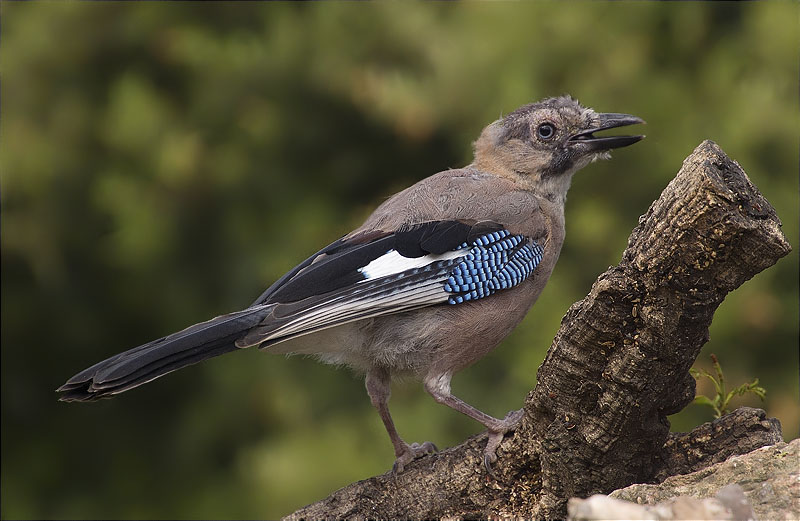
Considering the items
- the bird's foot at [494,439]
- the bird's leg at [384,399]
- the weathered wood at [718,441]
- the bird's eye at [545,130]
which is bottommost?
the weathered wood at [718,441]

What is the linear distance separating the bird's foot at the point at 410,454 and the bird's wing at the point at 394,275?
64cm

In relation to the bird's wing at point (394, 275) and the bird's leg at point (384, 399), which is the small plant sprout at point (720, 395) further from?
the bird's leg at point (384, 399)

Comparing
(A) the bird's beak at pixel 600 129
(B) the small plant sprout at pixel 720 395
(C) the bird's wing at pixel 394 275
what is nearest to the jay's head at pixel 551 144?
(A) the bird's beak at pixel 600 129

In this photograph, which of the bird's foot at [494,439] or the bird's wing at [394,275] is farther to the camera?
the bird's wing at [394,275]

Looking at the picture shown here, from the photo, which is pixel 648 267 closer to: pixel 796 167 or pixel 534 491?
pixel 534 491

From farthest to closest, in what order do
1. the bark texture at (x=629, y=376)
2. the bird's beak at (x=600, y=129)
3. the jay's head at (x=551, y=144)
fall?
the jay's head at (x=551, y=144), the bird's beak at (x=600, y=129), the bark texture at (x=629, y=376)

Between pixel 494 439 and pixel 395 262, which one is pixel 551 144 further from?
pixel 494 439

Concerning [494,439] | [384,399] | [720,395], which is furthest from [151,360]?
[720,395]

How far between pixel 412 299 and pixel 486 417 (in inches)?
22.8

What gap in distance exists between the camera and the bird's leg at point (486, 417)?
3152 mm

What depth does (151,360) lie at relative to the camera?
117 inches

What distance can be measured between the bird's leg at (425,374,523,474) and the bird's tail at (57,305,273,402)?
2.98 ft

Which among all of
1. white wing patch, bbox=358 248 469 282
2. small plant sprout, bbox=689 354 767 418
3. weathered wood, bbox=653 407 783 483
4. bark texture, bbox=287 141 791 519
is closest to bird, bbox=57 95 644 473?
white wing patch, bbox=358 248 469 282

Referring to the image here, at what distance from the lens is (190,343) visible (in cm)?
306
